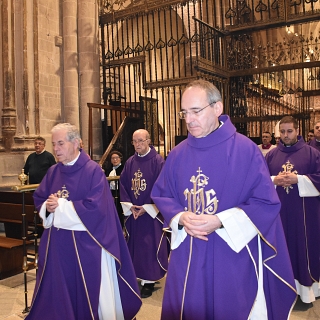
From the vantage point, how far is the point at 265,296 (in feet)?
8.59

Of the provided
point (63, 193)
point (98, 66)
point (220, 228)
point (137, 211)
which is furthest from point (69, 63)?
point (220, 228)

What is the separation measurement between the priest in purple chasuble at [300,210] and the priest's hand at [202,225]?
2210mm

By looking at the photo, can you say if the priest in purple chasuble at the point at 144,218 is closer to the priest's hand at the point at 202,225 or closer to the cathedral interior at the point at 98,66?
the priest's hand at the point at 202,225

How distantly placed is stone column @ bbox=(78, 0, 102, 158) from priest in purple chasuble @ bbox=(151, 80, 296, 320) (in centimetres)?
764

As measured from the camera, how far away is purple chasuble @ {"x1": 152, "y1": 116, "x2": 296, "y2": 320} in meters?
2.41

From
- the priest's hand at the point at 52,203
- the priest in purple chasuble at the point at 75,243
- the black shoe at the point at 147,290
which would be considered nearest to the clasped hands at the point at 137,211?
the black shoe at the point at 147,290

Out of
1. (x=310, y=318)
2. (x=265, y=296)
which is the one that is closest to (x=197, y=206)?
(x=265, y=296)

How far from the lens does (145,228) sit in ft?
16.4

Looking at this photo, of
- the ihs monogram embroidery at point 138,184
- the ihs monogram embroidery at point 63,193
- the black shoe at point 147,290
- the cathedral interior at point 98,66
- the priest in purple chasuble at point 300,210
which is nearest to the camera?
the ihs monogram embroidery at point 63,193

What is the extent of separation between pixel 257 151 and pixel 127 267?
172cm

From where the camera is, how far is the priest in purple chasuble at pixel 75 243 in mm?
3240

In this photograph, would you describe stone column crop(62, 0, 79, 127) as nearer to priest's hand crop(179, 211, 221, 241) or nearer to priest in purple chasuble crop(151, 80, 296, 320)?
priest in purple chasuble crop(151, 80, 296, 320)

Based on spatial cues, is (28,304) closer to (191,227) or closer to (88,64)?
(191,227)

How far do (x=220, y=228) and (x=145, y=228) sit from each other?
2655 mm
